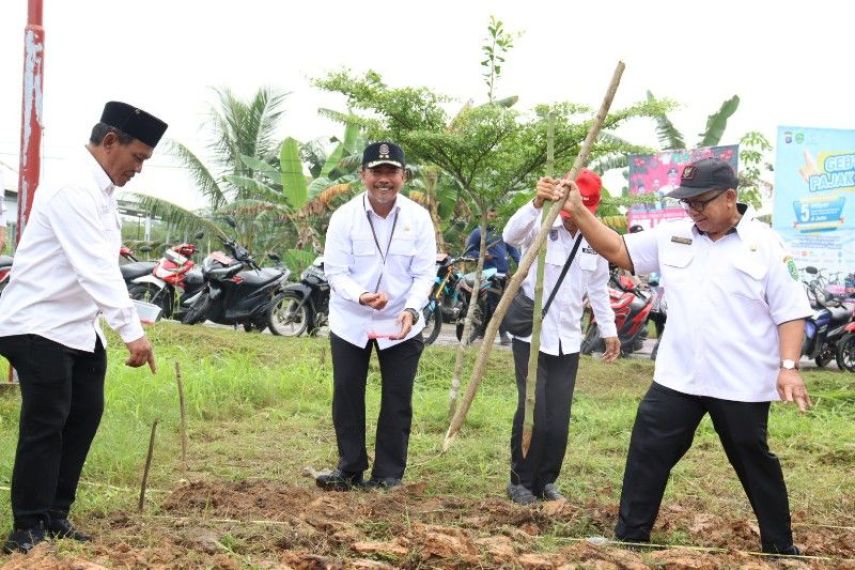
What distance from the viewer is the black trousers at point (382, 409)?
533cm

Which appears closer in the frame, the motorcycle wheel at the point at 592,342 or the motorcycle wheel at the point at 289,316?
the motorcycle wheel at the point at 592,342

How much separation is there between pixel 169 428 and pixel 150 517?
8.24 feet

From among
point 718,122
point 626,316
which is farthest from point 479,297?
point 718,122

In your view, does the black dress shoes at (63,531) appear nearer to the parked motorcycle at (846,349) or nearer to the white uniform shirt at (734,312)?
the white uniform shirt at (734,312)

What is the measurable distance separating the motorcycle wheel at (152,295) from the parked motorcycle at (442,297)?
10.7 ft

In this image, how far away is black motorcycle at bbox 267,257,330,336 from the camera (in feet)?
40.3

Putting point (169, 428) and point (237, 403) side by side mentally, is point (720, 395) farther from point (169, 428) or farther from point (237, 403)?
point (237, 403)

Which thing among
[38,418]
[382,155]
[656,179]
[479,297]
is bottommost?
[38,418]

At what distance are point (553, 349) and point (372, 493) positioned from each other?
1.21m

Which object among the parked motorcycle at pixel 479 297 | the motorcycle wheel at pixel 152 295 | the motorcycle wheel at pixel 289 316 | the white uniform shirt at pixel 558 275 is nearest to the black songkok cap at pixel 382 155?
the white uniform shirt at pixel 558 275

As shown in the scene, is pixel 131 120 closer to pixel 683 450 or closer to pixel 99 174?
pixel 99 174

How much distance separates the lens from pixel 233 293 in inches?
477

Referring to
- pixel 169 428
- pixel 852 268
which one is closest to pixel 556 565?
pixel 169 428

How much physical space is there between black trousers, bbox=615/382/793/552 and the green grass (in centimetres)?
30
